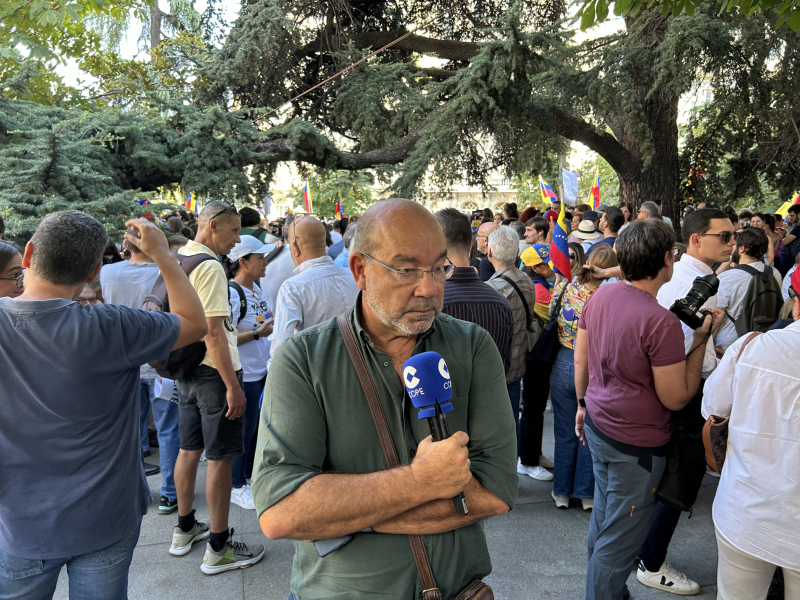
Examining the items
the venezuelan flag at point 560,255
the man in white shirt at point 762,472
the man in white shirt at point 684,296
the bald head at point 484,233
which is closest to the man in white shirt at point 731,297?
the man in white shirt at point 684,296

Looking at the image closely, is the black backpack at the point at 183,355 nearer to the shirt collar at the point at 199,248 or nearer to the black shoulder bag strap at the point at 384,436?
the shirt collar at the point at 199,248

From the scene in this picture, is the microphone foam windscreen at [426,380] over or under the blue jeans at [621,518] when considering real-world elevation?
over

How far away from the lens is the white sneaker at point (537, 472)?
5148 mm

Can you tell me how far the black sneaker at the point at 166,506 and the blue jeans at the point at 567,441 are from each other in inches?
117

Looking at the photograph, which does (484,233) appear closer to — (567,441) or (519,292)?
(519,292)

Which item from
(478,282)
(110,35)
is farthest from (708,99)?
(110,35)

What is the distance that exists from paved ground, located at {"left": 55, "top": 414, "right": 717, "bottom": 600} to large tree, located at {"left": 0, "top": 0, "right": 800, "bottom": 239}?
13.9 feet

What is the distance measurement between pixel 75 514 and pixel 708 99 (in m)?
16.1

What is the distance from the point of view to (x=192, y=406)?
394 centimetres

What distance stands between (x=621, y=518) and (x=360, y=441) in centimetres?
203

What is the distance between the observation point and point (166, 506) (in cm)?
461

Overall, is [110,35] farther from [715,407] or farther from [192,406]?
[715,407]

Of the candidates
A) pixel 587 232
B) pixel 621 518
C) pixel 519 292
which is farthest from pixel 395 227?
pixel 587 232

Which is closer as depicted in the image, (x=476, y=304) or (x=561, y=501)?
(x=476, y=304)
